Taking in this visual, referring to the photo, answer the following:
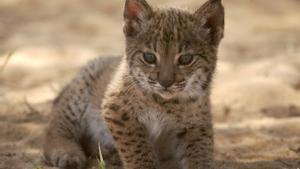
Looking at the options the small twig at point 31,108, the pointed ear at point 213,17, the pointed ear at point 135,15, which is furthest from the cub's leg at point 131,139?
the small twig at point 31,108

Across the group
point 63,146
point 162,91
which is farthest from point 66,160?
point 162,91

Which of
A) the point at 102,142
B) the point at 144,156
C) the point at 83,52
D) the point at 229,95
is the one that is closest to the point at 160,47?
the point at 144,156

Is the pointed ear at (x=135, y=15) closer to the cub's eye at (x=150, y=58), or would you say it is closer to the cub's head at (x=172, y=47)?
the cub's head at (x=172, y=47)

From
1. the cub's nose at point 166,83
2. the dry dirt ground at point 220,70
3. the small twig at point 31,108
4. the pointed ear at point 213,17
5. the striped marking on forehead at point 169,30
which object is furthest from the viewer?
the small twig at point 31,108

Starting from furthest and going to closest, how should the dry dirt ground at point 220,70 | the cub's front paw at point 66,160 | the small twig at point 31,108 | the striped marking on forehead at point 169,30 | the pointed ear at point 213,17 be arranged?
the small twig at point 31,108, the dry dirt ground at point 220,70, the cub's front paw at point 66,160, the pointed ear at point 213,17, the striped marking on forehead at point 169,30

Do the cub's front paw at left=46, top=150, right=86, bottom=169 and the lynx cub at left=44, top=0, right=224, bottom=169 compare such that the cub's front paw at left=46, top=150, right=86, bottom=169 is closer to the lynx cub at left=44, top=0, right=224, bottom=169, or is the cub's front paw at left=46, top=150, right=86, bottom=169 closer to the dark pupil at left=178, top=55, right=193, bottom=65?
the lynx cub at left=44, top=0, right=224, bottom=169

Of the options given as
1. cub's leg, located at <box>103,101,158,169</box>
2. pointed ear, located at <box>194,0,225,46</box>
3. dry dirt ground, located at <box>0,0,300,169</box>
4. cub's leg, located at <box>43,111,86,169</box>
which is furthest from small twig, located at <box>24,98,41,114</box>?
pointed ear, located at <box>194,0,225,46</box>
